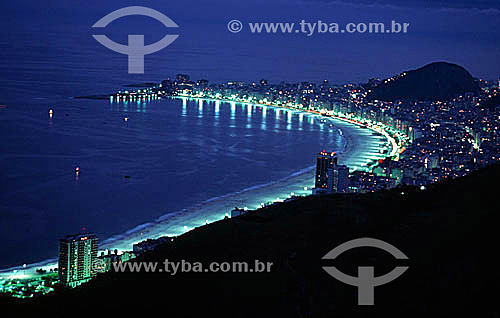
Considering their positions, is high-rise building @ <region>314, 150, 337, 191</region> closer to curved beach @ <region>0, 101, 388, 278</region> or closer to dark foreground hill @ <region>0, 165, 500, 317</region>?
curved beach @ <region>0, 101, 388, 278</region>

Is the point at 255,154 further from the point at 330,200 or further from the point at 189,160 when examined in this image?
the point at 330,200

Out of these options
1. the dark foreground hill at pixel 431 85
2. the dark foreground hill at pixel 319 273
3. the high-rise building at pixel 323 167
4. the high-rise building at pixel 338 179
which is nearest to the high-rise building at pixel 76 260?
the dark foreground hill at pixel 319 273

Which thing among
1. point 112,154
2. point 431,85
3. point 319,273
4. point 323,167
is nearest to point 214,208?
point 323,167

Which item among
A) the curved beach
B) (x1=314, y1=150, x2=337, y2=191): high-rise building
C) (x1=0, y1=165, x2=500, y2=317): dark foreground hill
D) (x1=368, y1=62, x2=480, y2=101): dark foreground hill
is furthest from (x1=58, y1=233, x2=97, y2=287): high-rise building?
(x1=368, y1=62, x2=480, y2=101): dark foreground hill

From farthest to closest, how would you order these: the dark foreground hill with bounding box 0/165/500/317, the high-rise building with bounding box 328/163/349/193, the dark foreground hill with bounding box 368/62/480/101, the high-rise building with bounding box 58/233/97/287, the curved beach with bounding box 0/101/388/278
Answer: the dark foreground hill with bounding box 368/62/480/101 < the high-rise building with bounding box 328/163/349/193 < the curved beach with bounding box 0/101/388/278 < the high-rise building with bounding box 58/233/97/287 < the dark foreground hill with bounding box 0/165/500/317

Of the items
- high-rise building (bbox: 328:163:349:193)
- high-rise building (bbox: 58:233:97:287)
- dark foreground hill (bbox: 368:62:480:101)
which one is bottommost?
high-rise building (bbox: 58:233:97:287)

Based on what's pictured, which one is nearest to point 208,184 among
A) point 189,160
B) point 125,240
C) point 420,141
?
point 189,160

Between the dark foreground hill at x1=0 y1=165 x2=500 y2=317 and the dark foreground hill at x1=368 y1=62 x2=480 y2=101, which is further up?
the dark foreground hill at x1=368 y1=62 x2=480 y2=101
